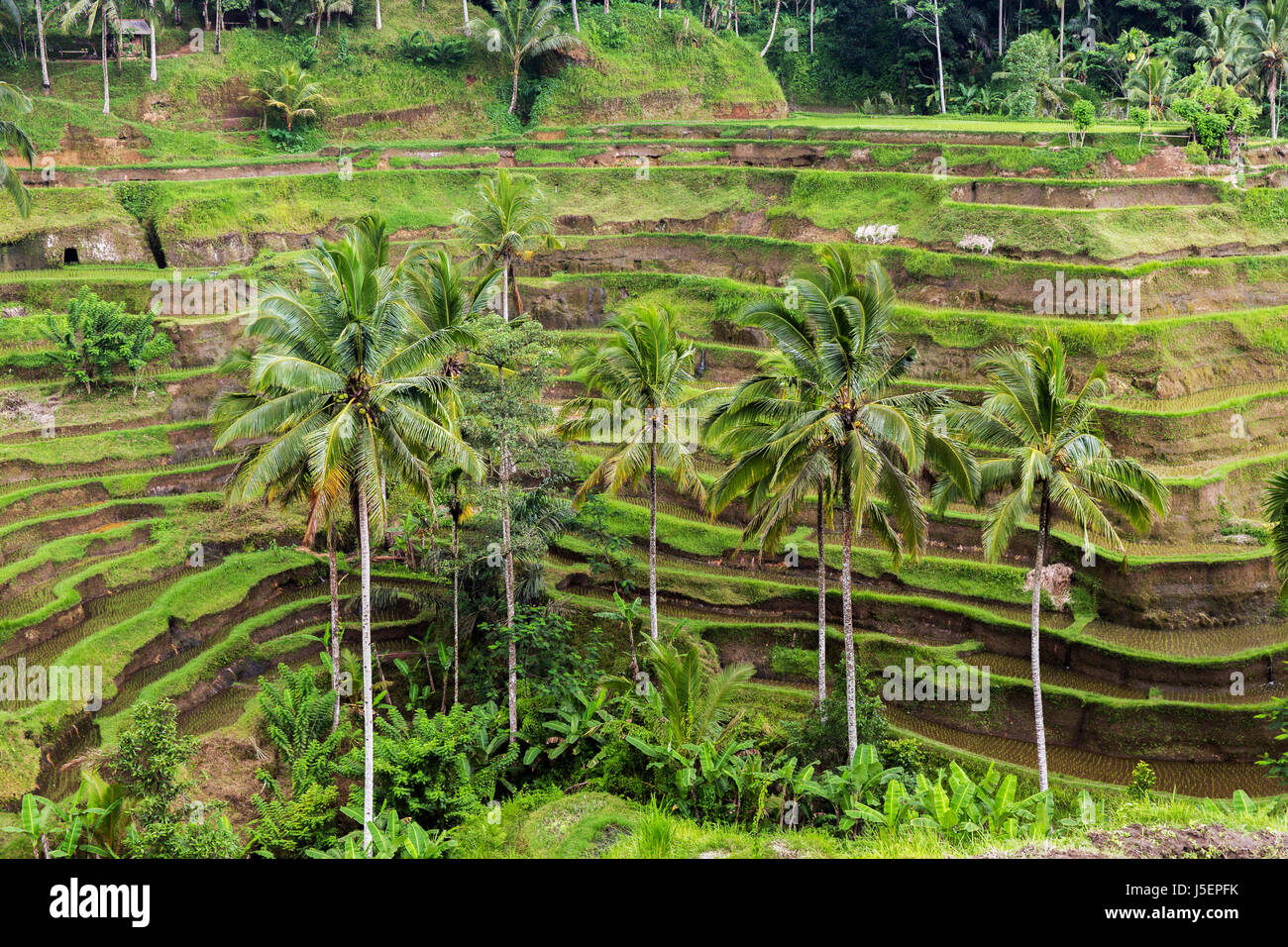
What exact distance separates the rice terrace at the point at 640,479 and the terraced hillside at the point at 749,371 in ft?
0.42

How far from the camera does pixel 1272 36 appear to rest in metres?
45.7

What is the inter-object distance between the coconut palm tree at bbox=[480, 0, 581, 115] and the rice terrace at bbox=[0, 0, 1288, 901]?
547 centimetres

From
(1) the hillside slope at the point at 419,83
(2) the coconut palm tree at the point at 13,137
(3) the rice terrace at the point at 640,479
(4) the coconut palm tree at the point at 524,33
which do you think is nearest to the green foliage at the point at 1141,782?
(3) the rice terrace at the point at 640,479

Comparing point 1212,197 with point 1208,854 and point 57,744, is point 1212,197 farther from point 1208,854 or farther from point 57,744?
point 57,744

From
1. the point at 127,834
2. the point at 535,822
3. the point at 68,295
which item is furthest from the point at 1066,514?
the point at 68,295

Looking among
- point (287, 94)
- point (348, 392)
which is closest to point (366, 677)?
point (348, 392)

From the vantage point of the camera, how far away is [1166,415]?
28234mm

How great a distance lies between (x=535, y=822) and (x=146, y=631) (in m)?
11.5

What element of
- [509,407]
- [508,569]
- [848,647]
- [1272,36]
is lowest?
[848,647]

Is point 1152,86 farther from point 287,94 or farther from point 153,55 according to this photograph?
point 153,55

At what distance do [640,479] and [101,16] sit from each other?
113 ft

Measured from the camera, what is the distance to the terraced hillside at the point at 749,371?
24094 millimetres

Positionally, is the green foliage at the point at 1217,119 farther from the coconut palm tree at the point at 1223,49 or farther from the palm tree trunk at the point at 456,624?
the palm tree trunk at the point at 456,624

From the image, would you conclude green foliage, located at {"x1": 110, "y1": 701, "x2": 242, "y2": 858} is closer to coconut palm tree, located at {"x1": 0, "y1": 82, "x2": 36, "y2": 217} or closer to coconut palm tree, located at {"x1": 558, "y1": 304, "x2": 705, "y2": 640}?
coconut palm tree, located at {"x1": 558, "y1": 304, "x2": 705, "y2": 640}
